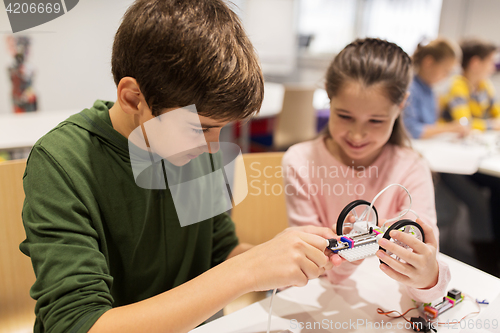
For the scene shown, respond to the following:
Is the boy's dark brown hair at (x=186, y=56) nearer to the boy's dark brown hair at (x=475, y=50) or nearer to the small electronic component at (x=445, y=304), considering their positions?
the small electronic component at (x=445, y=304)

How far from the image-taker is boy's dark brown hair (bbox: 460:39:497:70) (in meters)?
2.71

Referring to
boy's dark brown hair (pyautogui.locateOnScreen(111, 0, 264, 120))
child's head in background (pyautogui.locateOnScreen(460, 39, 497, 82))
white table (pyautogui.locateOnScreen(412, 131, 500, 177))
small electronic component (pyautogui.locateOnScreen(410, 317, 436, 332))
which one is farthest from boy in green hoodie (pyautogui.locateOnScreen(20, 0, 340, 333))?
child's head in background (pyautogui.locateOnScreen(460, 39, 497, 82))

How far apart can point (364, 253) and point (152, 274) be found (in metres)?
0.44

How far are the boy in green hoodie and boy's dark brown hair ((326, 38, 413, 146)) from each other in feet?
1.35

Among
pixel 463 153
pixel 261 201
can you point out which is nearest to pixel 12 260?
pixel 261 201

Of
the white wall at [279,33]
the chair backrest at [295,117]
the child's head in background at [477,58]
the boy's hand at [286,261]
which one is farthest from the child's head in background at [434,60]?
the white wall at [279,33]

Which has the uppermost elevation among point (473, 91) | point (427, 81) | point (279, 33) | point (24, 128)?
point (279, 33)

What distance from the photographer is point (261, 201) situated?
4.02 feet

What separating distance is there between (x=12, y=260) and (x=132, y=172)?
0.46 m

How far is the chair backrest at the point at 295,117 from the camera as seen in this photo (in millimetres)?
3012

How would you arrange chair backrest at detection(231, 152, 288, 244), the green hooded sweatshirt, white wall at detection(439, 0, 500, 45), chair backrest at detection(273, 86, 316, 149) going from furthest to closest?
white wall at detection(439, 0, 500, 45)
chair backrest at detection(273, 86, 316, 149)
chair backrest at detection(231, 152, 288, 244)
the green hooded sweatshirt

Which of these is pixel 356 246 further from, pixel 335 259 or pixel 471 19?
pixel 471 19

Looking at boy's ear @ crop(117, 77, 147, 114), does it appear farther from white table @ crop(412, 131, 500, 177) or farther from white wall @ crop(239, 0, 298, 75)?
white wall @ crop(239, 0, 298, 75)

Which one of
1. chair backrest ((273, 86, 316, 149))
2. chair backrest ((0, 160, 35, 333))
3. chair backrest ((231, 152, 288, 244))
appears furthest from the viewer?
chair backrest ((273, 86, 316, 149))
